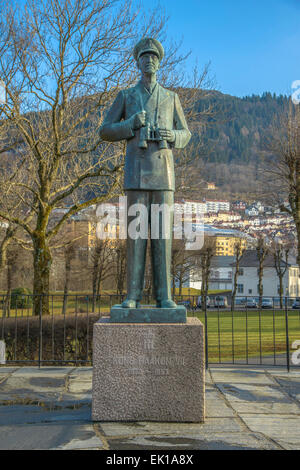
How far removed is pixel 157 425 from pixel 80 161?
39.5ft

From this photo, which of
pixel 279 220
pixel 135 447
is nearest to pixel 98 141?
pixel 135 447

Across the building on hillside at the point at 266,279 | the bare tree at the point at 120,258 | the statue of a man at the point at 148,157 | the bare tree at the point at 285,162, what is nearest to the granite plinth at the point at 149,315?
the statue of a man at the point at 148,157

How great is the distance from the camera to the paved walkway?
415cm

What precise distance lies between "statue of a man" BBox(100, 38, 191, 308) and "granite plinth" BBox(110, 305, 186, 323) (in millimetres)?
145

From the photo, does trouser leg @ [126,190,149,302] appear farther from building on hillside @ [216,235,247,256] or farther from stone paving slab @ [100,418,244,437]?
building on hillside @ [216,235,247,256]

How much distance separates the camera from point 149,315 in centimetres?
512

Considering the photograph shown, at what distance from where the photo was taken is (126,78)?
14070 millimetres

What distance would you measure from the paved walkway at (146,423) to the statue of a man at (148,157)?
132 cm

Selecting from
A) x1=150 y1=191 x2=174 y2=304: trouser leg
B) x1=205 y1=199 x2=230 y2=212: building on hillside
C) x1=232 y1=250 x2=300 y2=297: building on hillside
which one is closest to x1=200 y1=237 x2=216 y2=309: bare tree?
x1=205 y1=199 x2=230 y2=212: building on hillside

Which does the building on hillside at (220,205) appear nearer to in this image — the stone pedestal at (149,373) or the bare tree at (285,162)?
the bare tree at (285,162)

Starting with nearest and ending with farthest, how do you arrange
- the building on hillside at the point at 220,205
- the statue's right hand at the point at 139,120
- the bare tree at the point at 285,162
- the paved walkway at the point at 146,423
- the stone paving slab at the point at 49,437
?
1. the stone paving slab at the point at 49,437
2. the paved walkway at the point at 146,423
3. the statue's right hand at the point at 139,120
4. the bare tree at the point at 285,162
5. the building on hillside at the point at 220,205

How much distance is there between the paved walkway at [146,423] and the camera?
163 inches

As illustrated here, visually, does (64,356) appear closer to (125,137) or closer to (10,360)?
(10,360)

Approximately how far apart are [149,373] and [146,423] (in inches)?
18.9
